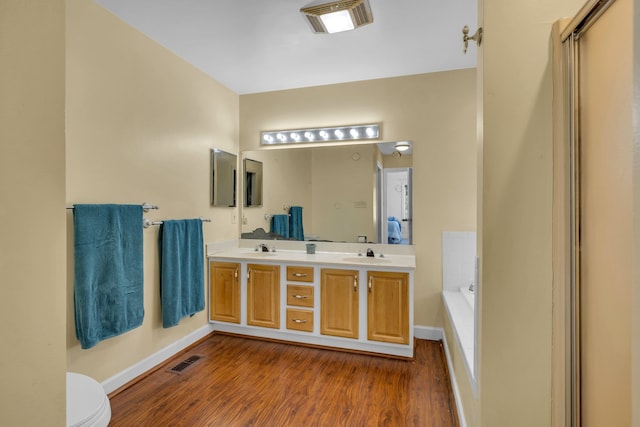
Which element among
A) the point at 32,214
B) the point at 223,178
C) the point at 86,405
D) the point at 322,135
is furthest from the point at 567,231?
the point at 223,178

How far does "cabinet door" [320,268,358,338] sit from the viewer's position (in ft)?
9.32

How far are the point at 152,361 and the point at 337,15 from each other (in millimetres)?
2866

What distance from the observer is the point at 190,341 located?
9.84 ft

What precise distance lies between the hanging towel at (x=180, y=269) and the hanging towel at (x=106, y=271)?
27cm

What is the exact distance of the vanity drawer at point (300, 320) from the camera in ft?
9.73

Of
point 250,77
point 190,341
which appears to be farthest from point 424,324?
point 250,77

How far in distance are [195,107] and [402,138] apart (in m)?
2.01

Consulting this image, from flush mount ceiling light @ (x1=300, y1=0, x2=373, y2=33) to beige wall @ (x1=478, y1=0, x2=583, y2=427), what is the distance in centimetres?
99

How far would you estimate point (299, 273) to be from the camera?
9.80ft

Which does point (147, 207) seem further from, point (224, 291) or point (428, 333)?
point (428, 333)

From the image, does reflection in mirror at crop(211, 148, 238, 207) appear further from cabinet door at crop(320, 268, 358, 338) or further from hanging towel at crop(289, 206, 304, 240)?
cabinet door at crop(320, 268, 358, 338)

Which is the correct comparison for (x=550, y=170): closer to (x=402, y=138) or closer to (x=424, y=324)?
(x=402, y=138)

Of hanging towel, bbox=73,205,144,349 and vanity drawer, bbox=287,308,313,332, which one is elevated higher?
hanging towel, bbox=73,205,144,349

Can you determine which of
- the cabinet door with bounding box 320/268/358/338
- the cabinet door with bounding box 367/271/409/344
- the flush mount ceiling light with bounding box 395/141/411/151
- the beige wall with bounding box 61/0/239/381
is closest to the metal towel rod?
the beige wall with bounding box 61/0/239/381
